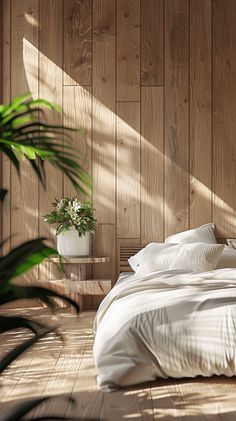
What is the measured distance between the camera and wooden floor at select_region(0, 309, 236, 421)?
9.80ft

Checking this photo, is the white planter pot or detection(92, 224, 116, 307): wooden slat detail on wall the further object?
detection(92, 224, 116, 307): wooden slat detail on wall

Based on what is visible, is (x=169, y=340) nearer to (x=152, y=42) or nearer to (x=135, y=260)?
(x=135, y=260)

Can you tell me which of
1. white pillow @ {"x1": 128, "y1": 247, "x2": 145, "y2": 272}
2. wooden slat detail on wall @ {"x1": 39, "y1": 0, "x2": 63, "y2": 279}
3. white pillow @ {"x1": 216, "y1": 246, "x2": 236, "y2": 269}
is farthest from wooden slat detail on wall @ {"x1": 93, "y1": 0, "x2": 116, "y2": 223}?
white pillow @ {"x1": 216, "y1": 246, "x2": 236, "y2": 269}

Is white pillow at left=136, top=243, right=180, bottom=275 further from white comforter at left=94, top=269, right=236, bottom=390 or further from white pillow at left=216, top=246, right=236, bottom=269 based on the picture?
white comforter at left=94, top=269, right=236, bottom=390

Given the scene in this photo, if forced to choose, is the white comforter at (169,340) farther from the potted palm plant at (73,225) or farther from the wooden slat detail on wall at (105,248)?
the wooden slat detail on wall at (105,248)

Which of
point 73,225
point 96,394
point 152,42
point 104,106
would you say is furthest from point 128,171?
point 96,394

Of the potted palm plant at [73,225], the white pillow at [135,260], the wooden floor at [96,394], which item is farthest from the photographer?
the potted palm plant at [73,225]

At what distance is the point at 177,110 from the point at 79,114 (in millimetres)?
904

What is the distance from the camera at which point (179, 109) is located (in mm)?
6219

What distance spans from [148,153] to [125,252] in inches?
36.7

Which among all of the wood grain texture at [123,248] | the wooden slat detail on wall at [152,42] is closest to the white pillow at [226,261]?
the wood grain texture at [123,248]

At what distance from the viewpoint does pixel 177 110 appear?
6219 mm

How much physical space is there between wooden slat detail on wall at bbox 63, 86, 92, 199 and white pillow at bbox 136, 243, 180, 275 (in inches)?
39.4

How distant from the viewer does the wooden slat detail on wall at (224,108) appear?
6.18 m
